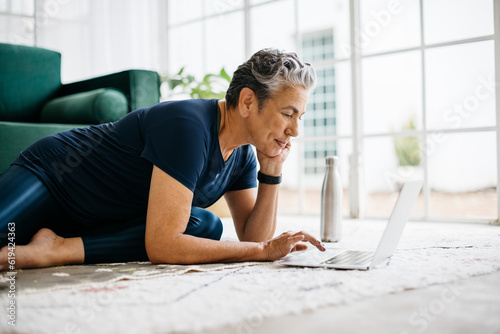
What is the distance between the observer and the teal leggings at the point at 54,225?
133 centimetres

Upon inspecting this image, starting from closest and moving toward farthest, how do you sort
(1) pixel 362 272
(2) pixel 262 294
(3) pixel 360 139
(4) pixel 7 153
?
(2) pixel 262 294
(1) pixel 362 272
(4) pixel 7 153
(3) pixel 360 139

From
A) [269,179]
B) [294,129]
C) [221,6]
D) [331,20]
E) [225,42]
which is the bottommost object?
[269,179]

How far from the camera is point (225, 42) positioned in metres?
3.88

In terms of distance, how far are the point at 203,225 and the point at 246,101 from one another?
1.38 ft

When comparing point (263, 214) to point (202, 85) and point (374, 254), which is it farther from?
point (202, 85)

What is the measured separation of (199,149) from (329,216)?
78cm

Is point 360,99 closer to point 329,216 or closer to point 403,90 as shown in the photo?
point 329,216

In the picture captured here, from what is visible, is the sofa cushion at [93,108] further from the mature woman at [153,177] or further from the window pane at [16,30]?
the window pane at [16,30]

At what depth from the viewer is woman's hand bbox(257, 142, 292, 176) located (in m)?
1.58

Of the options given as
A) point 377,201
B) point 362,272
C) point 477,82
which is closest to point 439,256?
point 362,272

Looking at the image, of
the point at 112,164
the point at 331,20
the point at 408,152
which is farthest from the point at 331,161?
the point at 331,20

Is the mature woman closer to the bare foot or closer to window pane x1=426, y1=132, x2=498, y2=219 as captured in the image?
the bare foot

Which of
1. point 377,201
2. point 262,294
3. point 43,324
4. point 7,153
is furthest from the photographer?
point 377,201

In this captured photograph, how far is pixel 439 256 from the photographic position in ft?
4.69
